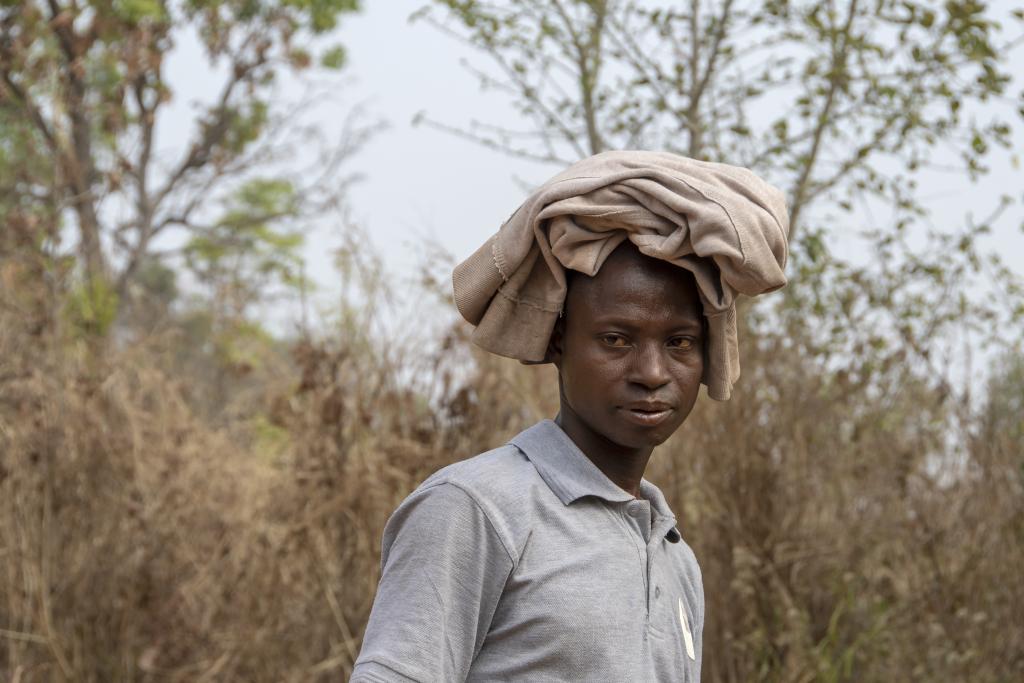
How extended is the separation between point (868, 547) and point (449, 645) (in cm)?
359

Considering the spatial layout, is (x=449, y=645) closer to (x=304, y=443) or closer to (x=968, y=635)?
(x=304, y=443)

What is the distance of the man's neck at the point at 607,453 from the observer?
1.99 m

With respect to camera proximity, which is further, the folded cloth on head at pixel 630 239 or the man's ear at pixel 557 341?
the man's ear at pixel 557 341

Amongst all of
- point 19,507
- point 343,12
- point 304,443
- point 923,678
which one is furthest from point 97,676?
point 343,12

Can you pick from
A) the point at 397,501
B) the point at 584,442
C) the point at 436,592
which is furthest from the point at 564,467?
the point at 397,501

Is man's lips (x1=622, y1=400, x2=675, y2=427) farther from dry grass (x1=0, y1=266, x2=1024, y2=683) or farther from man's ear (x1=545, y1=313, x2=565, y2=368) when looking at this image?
dry grass (x1=0, y1=266, x2=1024, y2=683)

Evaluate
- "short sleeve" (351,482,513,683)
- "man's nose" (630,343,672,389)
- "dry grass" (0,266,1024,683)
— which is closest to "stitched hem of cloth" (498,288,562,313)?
"man's nose" (630,343,672,389)

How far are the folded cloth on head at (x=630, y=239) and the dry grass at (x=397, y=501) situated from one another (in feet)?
8.23

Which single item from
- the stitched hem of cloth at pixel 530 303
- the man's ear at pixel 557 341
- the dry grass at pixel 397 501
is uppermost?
the stitched hem of cloth at pixel 530 303

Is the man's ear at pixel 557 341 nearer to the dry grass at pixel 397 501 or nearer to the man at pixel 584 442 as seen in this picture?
A: the man at pixel 584 442

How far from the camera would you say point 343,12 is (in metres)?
18.1

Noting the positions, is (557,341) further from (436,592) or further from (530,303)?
(436,592)

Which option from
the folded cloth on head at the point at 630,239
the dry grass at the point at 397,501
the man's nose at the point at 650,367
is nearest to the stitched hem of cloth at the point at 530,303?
the folded cloth on head at the point at 630,239

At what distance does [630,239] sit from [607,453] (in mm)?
344
